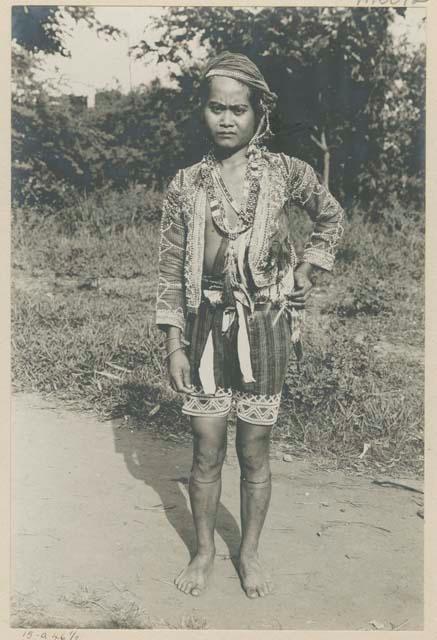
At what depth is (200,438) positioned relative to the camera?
255cm

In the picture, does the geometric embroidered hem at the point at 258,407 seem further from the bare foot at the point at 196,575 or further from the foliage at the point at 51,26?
the foliage at the point at 51,26

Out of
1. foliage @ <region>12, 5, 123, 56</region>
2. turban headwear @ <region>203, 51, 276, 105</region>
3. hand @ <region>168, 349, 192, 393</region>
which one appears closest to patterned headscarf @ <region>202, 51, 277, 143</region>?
turban headwear @ <region>203, 51, 276, 105</region>

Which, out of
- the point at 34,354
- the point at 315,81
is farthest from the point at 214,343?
the point at 315,81

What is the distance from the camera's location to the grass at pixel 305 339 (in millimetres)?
4008

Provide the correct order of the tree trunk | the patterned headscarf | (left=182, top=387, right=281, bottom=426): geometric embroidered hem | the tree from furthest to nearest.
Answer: the tree trunk < the tree < (left=182, top=387, right=281, bottom=426): geometric embroidered hem < the patterned headscarf

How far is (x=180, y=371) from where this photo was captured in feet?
8.27

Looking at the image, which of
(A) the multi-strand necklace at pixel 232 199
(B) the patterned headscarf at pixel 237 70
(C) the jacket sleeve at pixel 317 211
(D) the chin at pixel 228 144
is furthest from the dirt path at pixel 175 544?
(B) the patterned headscarf at pixel 237 70

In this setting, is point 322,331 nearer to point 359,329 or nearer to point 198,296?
point 359,329

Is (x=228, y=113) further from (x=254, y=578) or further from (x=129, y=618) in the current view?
(x=129, y=618)

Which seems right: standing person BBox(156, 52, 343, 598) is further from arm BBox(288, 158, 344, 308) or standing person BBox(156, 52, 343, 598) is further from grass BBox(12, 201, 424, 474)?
grass BBox(12, 201, 424, 474)

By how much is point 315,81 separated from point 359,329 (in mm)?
2221

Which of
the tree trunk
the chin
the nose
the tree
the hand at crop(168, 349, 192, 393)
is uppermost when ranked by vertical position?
the tree

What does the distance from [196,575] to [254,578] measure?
22 centimetres

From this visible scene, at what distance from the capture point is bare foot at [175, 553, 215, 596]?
2594 mm
